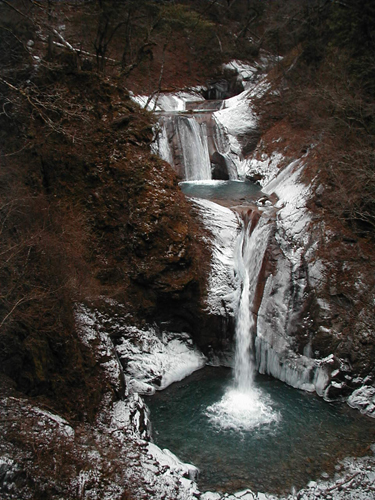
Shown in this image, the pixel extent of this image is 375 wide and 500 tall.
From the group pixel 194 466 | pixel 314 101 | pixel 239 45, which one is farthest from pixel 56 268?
pixel 239 45

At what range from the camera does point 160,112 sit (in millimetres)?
16484

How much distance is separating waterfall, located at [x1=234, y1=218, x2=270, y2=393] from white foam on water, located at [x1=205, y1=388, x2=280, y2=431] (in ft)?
0.95

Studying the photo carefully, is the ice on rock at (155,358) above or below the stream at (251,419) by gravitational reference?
above

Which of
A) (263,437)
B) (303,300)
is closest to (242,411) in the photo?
(263,437)

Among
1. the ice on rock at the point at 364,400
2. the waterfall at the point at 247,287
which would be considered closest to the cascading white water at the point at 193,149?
the waterfall at the point at 247,287

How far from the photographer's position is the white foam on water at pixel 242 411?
7152mm

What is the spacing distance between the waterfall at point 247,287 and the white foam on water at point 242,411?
0.29 meters

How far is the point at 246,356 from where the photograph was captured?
29.6ft

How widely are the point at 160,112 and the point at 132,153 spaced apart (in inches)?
316

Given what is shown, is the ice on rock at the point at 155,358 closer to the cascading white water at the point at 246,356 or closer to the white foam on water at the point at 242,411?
the cascading white water at the point at 246,356

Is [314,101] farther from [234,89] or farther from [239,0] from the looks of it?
[239,0]

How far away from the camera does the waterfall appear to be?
886cm

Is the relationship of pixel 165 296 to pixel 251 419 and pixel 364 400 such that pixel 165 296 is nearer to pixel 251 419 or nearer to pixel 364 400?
pixel 251 419

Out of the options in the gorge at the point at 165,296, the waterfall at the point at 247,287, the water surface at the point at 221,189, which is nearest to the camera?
the gorge at the point at 165,296
